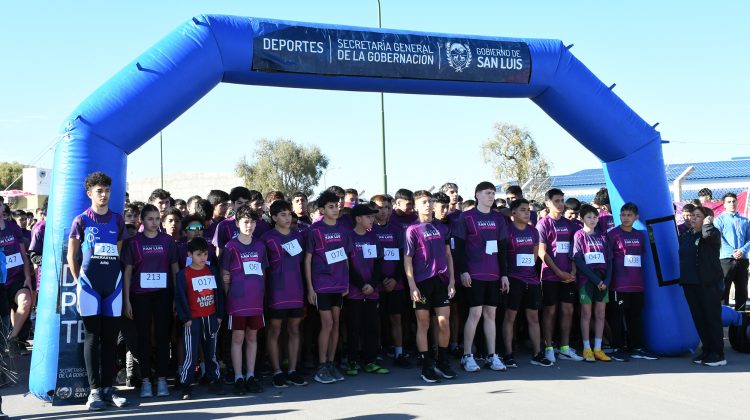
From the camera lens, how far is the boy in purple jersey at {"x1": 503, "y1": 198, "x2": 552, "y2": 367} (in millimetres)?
8031

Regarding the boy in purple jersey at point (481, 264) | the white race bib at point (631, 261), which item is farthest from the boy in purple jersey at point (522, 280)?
the white race bib at point (631, 261)

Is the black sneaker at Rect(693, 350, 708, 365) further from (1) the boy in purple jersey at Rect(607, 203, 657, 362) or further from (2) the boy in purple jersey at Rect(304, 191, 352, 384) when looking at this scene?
(2) the boy in purple jersey at Rect(304, 191, 352, 384)

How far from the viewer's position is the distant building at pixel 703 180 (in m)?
34.9

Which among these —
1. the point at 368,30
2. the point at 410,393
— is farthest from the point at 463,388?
the point at 368,30

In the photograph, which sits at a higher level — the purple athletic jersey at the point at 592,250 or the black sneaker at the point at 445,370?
the purple athletic jersey at the point at 592,250

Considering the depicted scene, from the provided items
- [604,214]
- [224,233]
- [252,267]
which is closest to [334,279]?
[252,267]

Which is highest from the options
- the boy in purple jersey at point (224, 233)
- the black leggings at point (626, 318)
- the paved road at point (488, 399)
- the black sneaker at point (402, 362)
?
the boy in purple jersey at point (224, 233)

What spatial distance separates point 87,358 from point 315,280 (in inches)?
91.0

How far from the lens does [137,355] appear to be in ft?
22.3

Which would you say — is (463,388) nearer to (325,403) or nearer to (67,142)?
(325,403)

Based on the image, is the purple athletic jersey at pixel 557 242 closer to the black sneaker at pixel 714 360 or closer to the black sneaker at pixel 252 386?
the black sneaker at pixel 714 360

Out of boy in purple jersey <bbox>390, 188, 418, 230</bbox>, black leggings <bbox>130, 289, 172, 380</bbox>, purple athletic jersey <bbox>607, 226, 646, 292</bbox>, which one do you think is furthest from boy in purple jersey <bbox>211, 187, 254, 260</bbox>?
purple athletic jersey <bbox>607, 226, 646, 292</bbox>

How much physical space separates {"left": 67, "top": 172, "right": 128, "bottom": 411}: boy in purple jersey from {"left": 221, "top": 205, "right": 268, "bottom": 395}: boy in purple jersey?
103 centimetres

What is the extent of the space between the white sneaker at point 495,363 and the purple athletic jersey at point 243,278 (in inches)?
103
